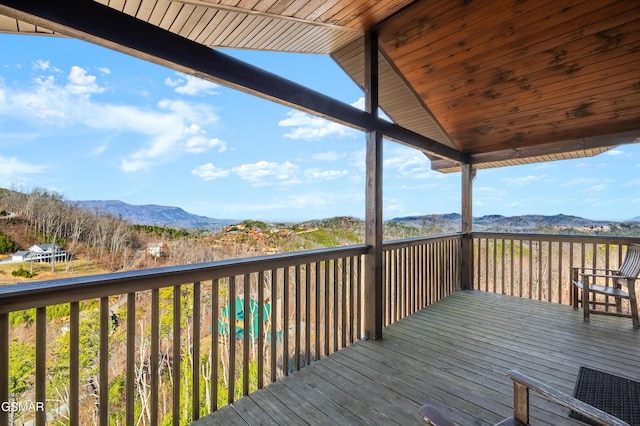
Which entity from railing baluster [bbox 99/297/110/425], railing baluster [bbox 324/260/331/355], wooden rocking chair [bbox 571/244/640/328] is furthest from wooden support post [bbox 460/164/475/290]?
railing baluster [bbox 99/297/110/425]

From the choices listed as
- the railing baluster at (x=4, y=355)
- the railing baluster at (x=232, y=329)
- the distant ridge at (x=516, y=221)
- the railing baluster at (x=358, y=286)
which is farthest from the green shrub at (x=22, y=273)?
the distant ridge at (x=516, y=221)

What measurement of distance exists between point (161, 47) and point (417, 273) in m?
3.74

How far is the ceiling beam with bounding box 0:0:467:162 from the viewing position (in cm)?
134

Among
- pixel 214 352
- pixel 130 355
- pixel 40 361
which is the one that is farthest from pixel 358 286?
pixel 40 361

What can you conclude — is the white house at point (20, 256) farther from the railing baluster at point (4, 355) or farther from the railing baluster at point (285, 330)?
the railing baluster at point (285, 330)

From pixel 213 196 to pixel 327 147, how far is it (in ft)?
17.9

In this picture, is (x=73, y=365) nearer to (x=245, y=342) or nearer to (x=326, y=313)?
(x=245, y=342)

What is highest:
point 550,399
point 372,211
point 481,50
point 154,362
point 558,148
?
point 481,50

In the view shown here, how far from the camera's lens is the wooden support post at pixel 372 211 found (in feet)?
9.95

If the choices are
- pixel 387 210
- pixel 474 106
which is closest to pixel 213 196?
pixel 387 210

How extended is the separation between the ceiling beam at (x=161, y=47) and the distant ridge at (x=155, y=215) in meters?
1.91

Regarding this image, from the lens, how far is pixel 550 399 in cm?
104

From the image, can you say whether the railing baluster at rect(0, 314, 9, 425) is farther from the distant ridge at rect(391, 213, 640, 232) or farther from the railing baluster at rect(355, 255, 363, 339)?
the distant ridge at rect(391, 213, 640, 232)

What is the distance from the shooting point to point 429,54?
3328mm
